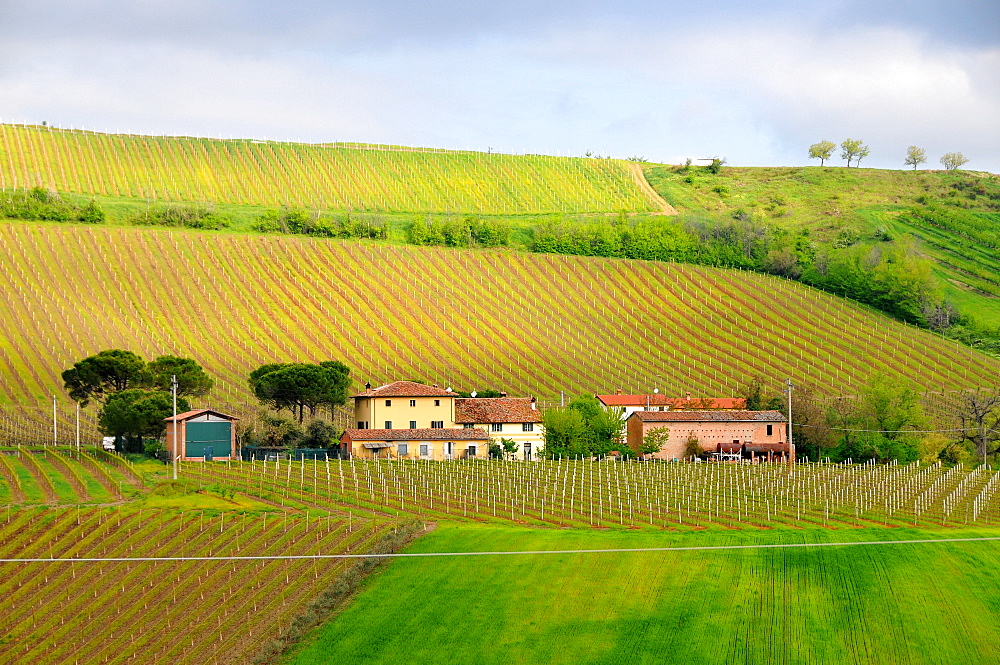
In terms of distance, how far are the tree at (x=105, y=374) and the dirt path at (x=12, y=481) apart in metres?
19.8

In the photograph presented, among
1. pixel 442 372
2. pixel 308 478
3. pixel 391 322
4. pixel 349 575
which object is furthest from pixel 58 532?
pixel 391 322

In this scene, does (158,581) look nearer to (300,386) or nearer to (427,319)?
(300,386)

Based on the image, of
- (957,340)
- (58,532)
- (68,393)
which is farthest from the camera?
(957,340)

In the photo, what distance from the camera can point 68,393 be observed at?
98250 millimetres

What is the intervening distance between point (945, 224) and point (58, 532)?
6417 inches

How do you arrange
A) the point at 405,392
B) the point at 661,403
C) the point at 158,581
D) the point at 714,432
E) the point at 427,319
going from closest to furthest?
the point at 158,581, the point at 405,392, the point at 714,432, the point at 661,403, the point at 427,319

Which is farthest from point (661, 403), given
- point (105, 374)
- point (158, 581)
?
point (158, 581)

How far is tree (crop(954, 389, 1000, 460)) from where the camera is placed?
9144 cm

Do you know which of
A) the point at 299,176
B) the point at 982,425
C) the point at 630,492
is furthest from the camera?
the point at 299,176

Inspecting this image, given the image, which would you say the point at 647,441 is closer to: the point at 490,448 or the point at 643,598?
the point at 490,448

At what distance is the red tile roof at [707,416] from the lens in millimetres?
91562

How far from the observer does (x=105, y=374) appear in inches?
3575

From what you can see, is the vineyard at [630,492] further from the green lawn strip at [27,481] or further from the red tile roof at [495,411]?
the red tile roof at [495,411]

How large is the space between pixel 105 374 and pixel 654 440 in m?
39.8
